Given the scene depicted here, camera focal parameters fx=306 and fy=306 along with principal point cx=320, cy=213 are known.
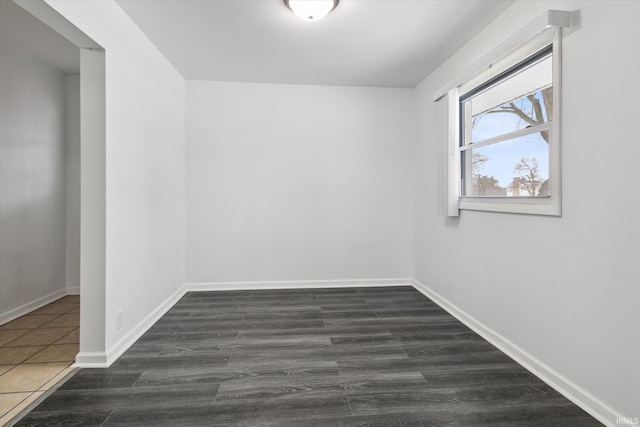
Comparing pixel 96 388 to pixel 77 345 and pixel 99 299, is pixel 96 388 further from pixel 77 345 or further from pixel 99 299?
pixel 77 345

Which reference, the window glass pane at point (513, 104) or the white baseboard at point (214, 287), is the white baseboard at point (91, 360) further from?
the window glass pane at point (513, 104)

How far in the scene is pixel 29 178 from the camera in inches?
122

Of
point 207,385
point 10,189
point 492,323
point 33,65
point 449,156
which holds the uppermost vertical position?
point 33,65

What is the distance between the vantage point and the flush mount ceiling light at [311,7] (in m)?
2.13

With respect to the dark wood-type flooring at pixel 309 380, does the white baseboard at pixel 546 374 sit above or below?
above

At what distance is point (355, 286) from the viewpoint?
395 cm

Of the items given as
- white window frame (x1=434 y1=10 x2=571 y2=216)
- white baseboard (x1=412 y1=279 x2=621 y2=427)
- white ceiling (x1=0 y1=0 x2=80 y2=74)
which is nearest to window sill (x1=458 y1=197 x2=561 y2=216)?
white window frame (x1=434 y1=10 x2=571 y2=216)

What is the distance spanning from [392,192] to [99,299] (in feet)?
10.6

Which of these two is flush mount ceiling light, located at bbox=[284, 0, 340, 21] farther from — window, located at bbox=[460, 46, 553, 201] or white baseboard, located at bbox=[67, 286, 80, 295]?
white baseboard, located at bbox=[67, 286, 80, 295]

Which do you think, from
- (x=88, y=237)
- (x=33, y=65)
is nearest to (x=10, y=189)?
(x=33, y=65)

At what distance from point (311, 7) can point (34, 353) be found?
3.18 meters

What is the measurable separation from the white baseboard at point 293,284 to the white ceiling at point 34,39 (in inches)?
108

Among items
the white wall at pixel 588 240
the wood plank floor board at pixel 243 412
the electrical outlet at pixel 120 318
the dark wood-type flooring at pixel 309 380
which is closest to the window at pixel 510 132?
the white wall at pixel 588 240

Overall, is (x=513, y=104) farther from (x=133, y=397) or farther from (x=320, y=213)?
(x=133, y=397)
